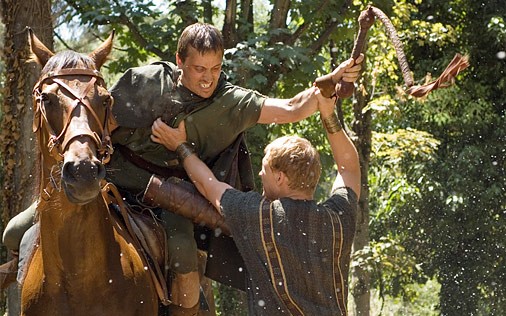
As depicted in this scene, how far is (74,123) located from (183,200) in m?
1.19

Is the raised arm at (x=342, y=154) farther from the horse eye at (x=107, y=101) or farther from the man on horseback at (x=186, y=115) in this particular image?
the horse eye at (x=107, y=101)

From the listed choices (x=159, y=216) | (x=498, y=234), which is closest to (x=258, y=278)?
(x=159, y=216)

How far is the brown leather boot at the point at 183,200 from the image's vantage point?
20.0ft

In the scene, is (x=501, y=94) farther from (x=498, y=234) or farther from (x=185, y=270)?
(x=185, y=270)

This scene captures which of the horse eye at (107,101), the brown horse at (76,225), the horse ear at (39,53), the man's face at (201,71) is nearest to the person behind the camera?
the brown horse at (76,225)

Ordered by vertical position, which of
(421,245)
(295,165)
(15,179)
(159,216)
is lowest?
(421,245)

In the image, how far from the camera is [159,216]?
6.31 meters

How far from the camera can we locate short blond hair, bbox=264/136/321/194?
17.7 ft

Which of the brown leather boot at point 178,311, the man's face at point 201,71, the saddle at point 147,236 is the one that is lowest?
the brown leather boot at point 178,311

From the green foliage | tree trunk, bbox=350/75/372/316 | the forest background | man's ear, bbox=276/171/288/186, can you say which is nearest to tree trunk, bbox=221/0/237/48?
the forest background

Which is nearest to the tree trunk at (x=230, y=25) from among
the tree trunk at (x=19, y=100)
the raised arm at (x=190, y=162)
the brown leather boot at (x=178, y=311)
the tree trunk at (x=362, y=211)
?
the tree trunk at (x=19, y=100)

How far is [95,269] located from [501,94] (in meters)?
18.3

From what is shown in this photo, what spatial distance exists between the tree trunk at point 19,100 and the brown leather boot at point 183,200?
5027 millimetres

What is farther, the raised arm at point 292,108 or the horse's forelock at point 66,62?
the raised arm at point 292,108
